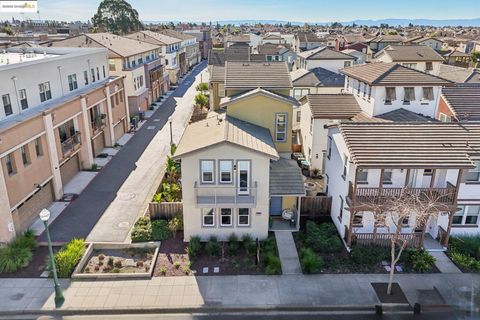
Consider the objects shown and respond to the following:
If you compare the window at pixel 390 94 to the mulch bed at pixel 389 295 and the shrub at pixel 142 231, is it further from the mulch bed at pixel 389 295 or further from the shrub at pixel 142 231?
the shrub at pixel 142 231

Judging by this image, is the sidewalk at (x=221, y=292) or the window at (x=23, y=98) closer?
the sidewalk at (x=221, y=292)

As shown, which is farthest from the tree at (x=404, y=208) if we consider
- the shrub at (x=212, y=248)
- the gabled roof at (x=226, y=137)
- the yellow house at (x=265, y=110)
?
the yellow house at (x=265, y=110)

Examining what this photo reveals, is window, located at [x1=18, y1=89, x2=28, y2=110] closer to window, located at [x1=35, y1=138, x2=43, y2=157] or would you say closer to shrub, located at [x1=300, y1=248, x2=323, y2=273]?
window, located at [x1=35, y1=138, x2=43, y2=157]

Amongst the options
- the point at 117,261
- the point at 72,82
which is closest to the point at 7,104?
the point at 72,82

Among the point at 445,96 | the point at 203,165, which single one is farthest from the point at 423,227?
the point at 445,96

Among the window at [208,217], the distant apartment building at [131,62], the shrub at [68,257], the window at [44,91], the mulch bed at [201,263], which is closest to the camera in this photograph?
the shrub at [68,257]

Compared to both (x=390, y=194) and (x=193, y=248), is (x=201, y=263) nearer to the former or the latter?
(x=193, y=248)

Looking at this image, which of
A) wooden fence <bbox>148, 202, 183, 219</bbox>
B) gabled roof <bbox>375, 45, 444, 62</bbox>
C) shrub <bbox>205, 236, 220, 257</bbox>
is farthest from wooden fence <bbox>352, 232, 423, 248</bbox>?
gabled roof <bbox>375, 45, 444, 62</bbox>

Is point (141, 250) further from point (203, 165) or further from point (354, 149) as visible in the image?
point (354, 149)
